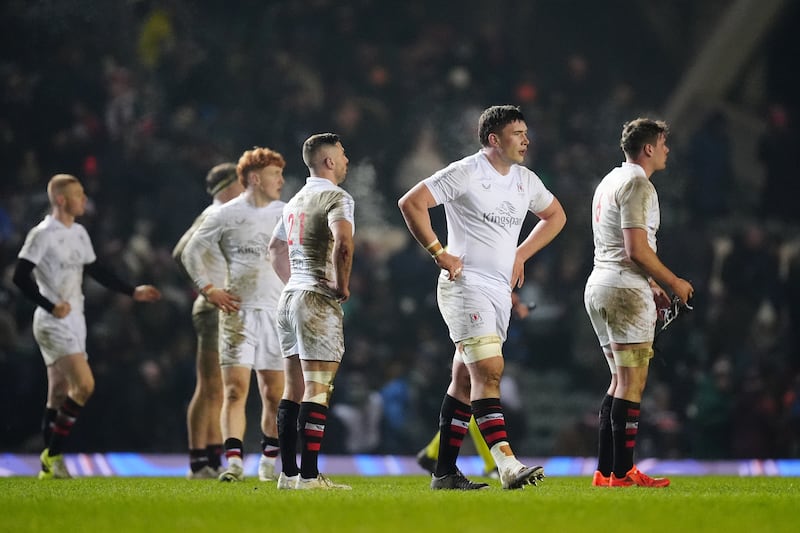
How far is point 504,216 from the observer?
284 inches

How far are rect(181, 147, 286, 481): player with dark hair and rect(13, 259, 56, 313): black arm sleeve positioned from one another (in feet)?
3.81

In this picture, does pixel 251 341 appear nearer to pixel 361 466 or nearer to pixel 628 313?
pixel 628 313

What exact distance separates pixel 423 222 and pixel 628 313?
1.41m

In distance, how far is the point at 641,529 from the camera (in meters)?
4.91

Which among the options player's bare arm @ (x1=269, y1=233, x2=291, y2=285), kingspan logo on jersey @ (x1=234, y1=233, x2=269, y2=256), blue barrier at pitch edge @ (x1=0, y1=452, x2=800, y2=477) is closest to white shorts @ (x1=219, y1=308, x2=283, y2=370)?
kingspan logo on jersey @ (x1=234, y1=233, x2=269, y2=256)

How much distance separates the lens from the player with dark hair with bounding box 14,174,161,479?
9281mm

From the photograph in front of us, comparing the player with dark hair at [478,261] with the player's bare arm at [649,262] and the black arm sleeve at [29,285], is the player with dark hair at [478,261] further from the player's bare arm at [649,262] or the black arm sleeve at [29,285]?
the black arm sleeve at [29,285]

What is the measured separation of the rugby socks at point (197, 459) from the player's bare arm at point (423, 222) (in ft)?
10.8

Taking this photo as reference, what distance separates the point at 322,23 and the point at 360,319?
470 centimetres

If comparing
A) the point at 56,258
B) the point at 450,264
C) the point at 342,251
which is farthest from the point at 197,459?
the point at 450,264

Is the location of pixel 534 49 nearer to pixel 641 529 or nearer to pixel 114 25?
pixel 114 25

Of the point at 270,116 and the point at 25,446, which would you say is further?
the point at 270,116

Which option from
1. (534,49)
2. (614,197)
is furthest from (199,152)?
(614,197)

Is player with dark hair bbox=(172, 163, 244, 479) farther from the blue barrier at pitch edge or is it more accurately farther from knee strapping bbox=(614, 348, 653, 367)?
knee strapping bbox=(614, 348, 653, 367)
